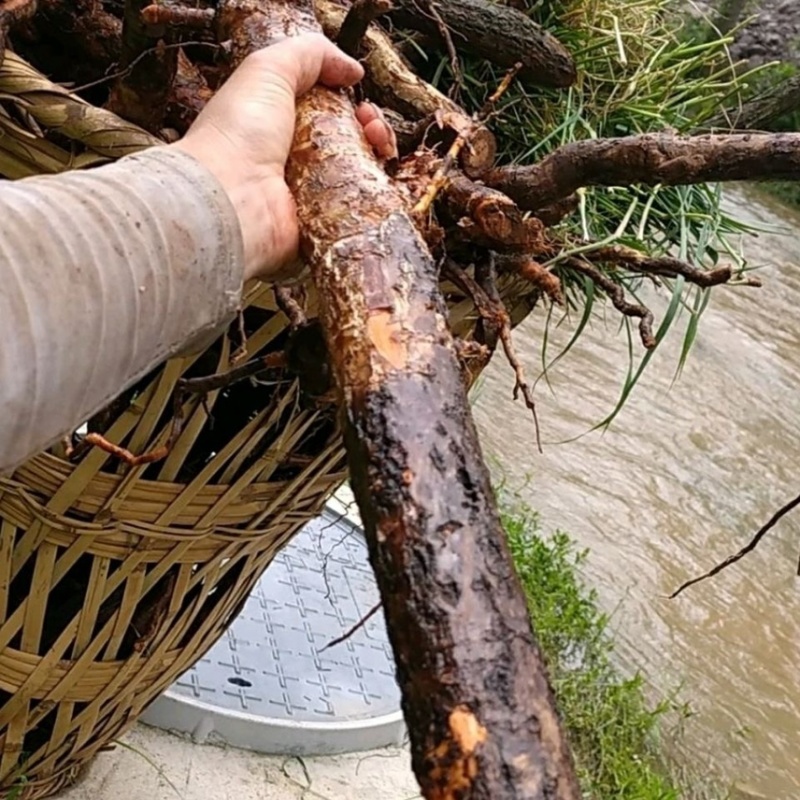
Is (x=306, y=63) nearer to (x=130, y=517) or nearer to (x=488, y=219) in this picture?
(x=488, y=219)

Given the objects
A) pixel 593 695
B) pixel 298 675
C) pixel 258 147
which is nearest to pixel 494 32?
pixel 258 147

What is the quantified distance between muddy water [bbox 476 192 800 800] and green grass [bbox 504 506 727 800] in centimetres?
5

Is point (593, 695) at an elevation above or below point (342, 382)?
below

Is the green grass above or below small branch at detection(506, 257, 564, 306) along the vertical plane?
below

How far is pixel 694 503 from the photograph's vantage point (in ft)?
6.60

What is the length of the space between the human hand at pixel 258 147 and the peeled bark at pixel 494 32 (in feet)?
0.88

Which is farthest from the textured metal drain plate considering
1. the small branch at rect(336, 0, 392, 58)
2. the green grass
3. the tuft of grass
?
the small branch at rect(336, 0, 392, 58)

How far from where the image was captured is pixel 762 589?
1855 millimetres

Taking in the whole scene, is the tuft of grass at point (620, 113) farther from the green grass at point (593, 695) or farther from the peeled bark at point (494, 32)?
the green grass at point (593, 695)

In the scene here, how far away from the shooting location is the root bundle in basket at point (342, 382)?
348 mm

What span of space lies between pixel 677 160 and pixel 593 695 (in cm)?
105

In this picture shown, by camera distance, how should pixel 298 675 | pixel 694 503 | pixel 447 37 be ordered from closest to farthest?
pixel 447 37 → pixel 298 675 → pixel 694 503

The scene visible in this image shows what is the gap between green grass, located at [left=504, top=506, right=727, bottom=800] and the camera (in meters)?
1.38

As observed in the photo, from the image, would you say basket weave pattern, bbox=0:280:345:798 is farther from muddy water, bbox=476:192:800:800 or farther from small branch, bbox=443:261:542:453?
muddy water, bbox=476:192:800:800
